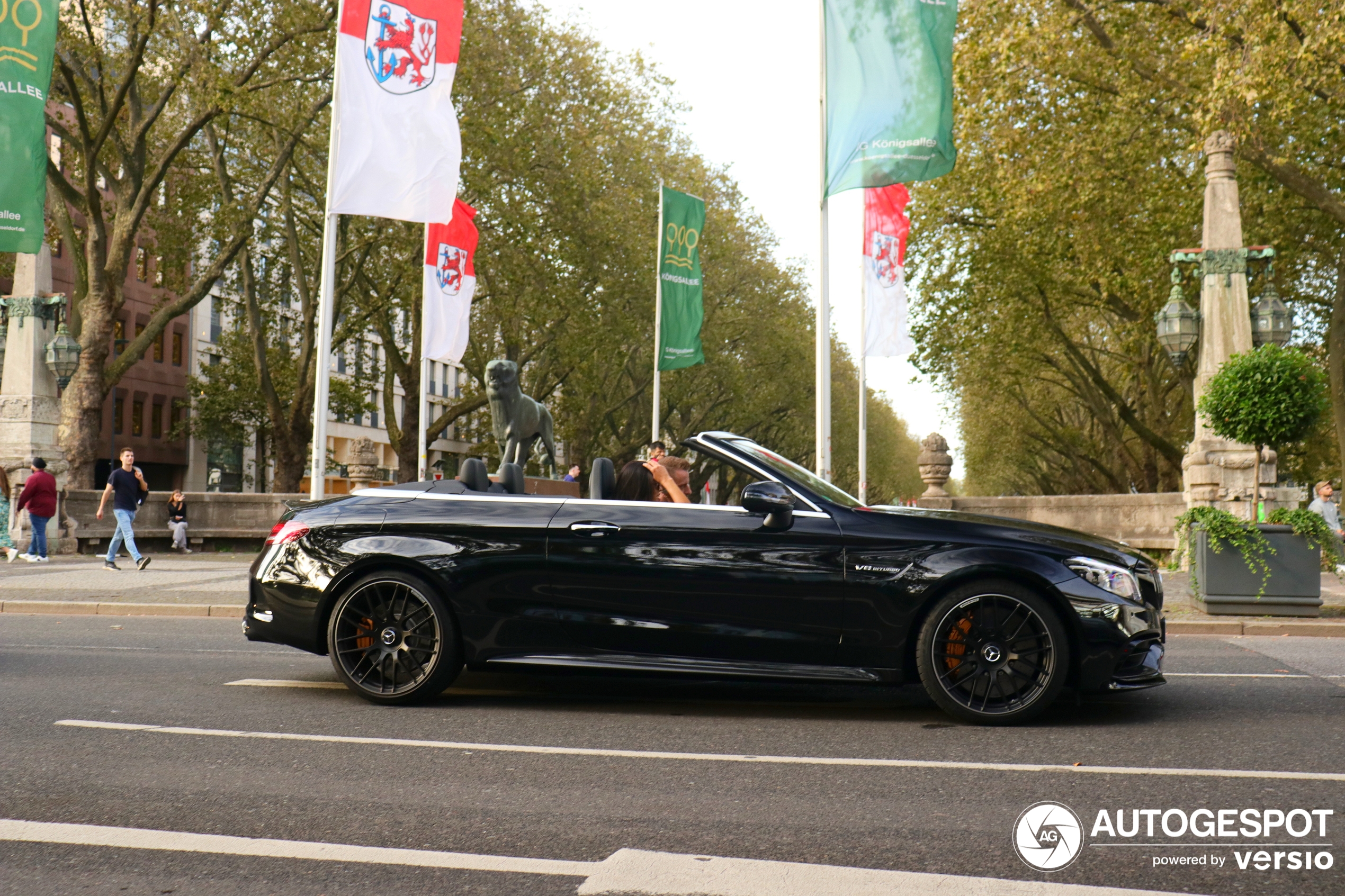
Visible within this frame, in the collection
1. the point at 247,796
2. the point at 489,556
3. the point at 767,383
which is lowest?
the point at 247,796

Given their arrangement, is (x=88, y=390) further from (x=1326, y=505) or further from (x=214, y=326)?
(x=214, y=326)

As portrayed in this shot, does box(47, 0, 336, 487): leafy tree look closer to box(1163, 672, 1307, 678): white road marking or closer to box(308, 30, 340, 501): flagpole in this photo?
box(308, 30, 340, 501): flagpole

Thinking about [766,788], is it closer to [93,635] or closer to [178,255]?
[93,635]

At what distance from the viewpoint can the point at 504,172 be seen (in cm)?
3312

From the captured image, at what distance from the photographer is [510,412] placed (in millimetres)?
16562

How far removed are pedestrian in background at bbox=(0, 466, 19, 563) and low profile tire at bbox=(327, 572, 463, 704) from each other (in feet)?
58.7

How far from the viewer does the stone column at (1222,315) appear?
738 inches

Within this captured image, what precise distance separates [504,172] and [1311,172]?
19808 millimetres

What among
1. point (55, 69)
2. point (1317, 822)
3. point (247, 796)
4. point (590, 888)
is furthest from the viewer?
point (55, 69)

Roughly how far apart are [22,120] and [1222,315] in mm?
17598

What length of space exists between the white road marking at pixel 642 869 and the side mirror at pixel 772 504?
2536 mm

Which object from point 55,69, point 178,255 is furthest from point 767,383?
point 55,69

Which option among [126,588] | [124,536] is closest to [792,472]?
[126,588]

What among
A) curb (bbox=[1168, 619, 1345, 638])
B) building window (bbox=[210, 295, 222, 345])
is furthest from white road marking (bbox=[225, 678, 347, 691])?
building window (bbox=[210, 295, 222, 345])
